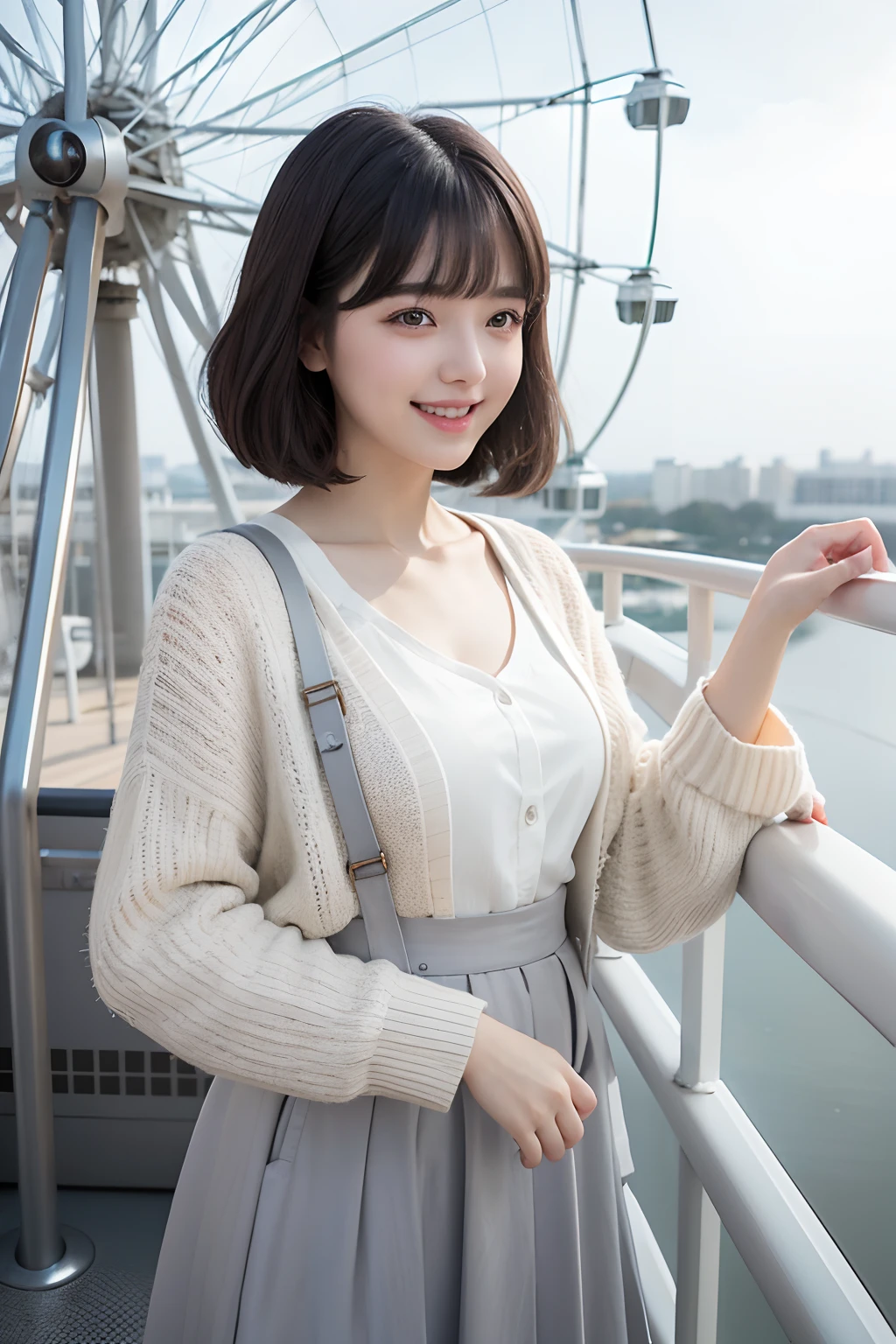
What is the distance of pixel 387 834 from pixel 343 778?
43 millimetres

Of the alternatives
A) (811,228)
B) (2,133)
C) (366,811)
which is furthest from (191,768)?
(811,228)

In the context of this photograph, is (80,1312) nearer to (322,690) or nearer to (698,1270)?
(698,1270)

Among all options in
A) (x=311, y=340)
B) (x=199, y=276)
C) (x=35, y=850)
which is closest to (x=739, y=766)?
(x=311, y=340)

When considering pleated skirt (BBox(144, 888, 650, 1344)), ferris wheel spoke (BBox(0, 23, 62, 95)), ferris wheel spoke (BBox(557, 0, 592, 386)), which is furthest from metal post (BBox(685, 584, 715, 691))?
ferris wheel spoke (BBox(557, 0, 592, 386))

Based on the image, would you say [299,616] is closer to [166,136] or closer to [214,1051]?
[214,1051]

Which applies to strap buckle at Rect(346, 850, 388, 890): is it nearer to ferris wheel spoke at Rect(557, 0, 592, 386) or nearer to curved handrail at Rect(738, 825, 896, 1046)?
curved handrail at Rect(738, 825, 896, 1046)

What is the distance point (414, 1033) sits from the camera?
57cm

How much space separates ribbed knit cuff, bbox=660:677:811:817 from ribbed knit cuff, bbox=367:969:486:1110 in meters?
0.20

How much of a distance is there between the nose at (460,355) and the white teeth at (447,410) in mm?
21

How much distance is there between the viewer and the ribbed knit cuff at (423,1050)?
0.56 metres

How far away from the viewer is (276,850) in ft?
2.11

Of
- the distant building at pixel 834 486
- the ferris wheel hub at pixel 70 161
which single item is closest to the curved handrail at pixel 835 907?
the ferris wheel hub at pixel 70 161

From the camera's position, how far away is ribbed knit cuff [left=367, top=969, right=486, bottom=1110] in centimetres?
56

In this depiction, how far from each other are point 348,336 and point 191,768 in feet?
0.89
